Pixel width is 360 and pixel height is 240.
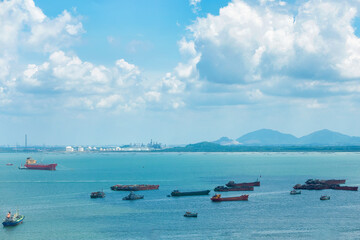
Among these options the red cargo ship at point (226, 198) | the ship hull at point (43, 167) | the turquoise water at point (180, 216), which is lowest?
the turquoise water at point (180, 216)

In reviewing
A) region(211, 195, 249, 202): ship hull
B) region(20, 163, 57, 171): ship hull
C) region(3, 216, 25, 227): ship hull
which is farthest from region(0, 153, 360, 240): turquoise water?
region(20, 163, 57, 171): ship hull

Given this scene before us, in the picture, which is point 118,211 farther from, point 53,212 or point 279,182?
point 279,182

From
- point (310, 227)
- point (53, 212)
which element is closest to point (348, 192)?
point (310, 227)

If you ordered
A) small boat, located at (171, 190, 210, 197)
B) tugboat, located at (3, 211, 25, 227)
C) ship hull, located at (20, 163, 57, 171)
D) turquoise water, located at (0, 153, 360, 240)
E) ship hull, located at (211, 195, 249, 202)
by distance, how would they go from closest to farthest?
turquoise water, located at (0, 153, 360, 240) → tugboat, located at (3, 211, 25, 227) → ship hull, located at (211, 195, 249, 202) → small boat, located at (171, 190, 210, 197) → ship hull, located at (20, 163, 57, 171)

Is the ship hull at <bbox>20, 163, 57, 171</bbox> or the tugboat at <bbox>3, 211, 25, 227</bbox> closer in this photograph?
the tugboat at <bbox>3, 211, 25, 227</bbox>

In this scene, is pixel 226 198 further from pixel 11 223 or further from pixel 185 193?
pixel 11 223

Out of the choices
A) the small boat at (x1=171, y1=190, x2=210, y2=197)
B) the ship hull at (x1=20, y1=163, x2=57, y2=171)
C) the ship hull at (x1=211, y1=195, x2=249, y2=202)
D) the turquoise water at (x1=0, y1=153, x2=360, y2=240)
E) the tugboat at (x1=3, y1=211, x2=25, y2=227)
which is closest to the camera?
the turquoise water at (x1=0, y1=153, x2=360, y2=240)

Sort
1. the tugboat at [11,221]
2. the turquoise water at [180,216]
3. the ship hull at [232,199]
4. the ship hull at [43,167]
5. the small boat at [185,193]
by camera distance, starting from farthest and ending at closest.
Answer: the ship hull at [43,167] < the small boat at [185,193] < the ship hull at [232,199] < the tugboat at [11,221] < the turquoise water at [180,216]

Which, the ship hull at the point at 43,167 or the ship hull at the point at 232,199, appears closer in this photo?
the ship hull at the point at 232,199

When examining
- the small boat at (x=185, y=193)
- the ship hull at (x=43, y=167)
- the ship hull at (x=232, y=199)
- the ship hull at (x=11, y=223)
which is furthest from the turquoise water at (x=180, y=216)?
the ship hull at (x=43, y=167)

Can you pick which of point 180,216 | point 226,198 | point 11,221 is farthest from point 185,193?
point 11,221

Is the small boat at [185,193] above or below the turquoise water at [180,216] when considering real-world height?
above

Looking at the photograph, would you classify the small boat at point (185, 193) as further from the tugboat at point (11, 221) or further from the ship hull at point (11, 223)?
the ship hull at point (11, 223)

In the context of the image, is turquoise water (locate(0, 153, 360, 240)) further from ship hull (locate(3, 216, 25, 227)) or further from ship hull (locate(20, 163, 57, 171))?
ship hull (locate(20, 163, 57, 171))
